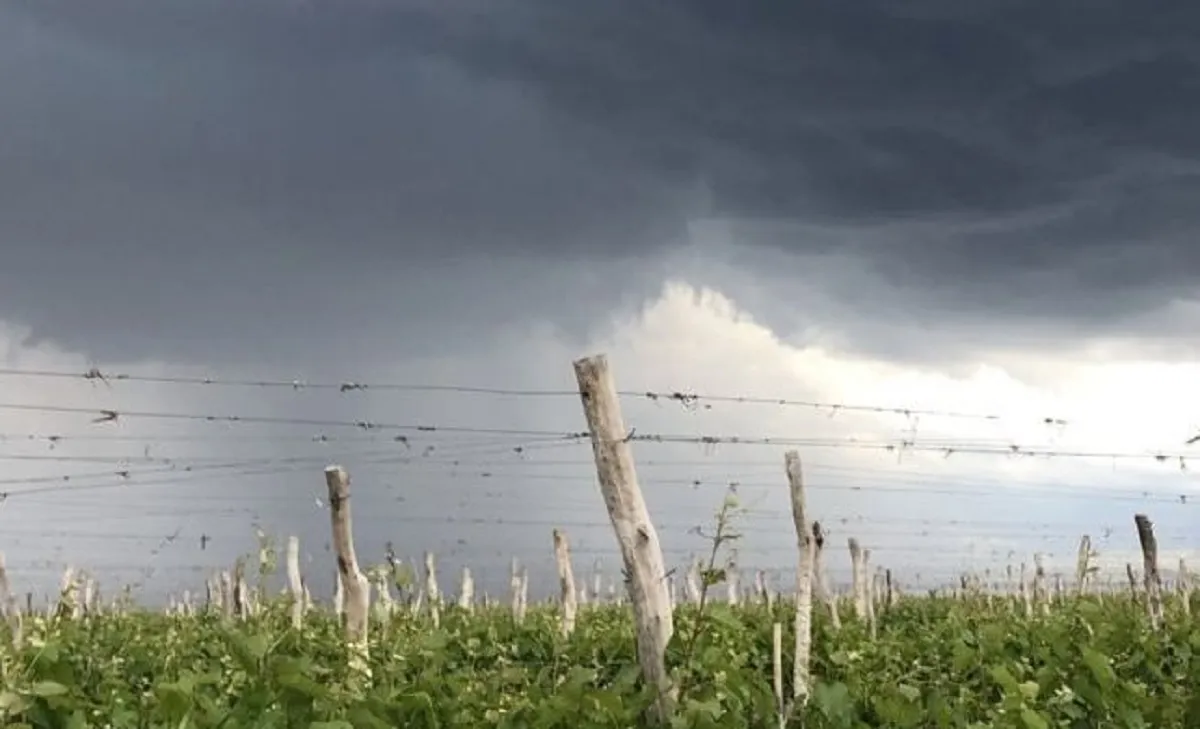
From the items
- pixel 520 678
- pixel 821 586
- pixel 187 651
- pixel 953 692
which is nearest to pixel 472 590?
pixel 821 586

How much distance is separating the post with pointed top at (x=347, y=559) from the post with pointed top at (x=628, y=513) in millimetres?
4235

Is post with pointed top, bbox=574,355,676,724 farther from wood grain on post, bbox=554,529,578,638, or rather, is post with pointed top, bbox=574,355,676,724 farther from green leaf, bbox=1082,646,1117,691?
wood grain on post, bbox=554,529,578,638

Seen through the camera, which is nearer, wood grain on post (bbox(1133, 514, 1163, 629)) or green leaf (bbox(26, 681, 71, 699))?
green leaf (bbox(26, 681, 71, 699))

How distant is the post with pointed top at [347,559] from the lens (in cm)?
1209

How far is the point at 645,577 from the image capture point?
7906 millimetres

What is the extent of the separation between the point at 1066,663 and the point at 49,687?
20.0ft

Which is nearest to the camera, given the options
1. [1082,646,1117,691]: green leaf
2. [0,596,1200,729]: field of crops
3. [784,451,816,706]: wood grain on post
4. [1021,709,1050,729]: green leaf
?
[0,596,1200,729]: field of crops

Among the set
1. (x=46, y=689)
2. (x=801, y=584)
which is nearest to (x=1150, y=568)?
Result: (x=801, y=584)

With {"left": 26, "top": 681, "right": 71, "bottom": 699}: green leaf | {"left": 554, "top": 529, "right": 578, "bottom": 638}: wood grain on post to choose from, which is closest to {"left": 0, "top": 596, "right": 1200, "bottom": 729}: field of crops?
{"left": 26, "top": 681, "right": 71, "bottom": 699}: green leaf

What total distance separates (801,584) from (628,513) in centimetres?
308

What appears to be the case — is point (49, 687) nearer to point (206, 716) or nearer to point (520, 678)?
point (206, 716)

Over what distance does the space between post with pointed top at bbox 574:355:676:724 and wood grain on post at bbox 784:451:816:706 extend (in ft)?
2.82

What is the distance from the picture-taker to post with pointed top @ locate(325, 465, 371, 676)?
1209 centimetres

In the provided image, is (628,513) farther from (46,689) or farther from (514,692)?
(46,689)
